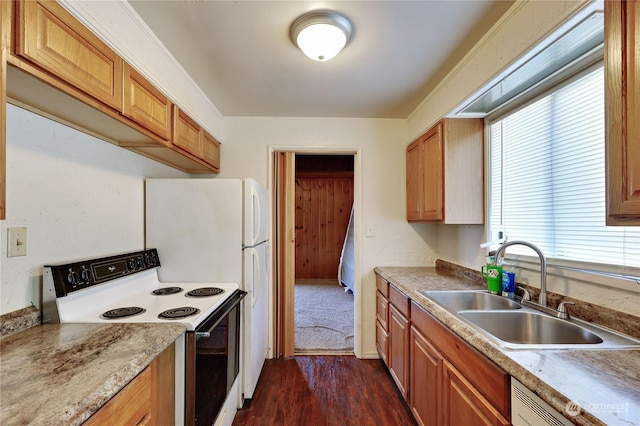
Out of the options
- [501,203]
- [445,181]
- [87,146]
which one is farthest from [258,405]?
[501,203]

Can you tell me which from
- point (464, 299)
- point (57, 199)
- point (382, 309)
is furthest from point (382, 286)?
point (57, 199)

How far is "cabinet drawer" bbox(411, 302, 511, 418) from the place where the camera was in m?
0.94

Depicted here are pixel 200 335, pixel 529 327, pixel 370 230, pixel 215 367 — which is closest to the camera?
pixel 200 335

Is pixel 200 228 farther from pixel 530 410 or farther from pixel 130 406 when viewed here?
pixel 530 410

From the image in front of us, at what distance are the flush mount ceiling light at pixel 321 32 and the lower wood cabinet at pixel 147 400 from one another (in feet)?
5.28

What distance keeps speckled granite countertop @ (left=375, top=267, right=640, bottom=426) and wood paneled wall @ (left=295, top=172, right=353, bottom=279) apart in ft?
15.2

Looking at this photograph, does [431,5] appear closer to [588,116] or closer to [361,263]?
[588,116]

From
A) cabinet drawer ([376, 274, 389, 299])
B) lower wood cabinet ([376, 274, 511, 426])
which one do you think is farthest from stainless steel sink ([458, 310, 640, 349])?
cabinet drawer ([376, 274, 389, 299])

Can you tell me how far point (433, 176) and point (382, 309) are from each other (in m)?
1.24

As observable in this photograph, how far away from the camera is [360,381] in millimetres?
2348

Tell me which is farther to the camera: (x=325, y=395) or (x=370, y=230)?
(x=370, y=230)

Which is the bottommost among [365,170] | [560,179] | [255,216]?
[255,216]

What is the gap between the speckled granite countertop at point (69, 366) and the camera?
2.14 feet

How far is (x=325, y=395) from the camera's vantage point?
2154 millimetres
